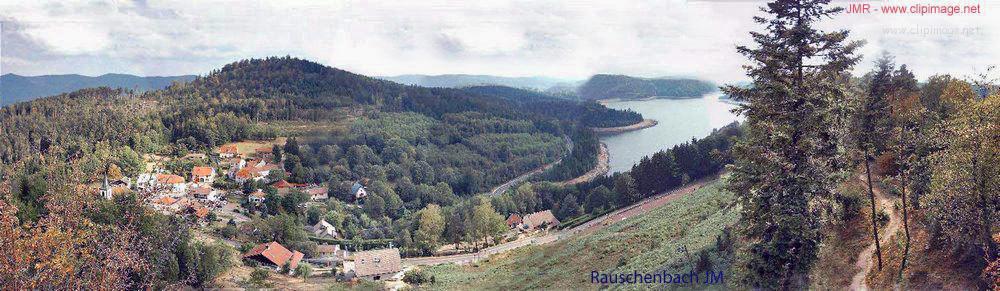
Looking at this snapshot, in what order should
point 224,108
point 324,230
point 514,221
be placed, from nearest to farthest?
point 324,230, point 514,221, point 224,108

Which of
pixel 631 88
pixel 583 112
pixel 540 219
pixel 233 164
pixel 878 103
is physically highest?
pixel 878 103

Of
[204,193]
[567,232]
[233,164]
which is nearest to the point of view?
[567,232]

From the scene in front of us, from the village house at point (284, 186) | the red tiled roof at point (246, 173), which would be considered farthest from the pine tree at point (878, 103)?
the red tiled roof at point (246, 173)

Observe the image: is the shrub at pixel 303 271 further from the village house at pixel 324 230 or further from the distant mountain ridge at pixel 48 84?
the distant mountain ridge at pixel 48 84

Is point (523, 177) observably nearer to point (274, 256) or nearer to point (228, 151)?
point (228, 151)

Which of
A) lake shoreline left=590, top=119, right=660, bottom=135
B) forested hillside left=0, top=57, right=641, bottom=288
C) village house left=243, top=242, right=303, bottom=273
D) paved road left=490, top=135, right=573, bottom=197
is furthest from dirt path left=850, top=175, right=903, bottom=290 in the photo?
lake shoreline left=590, top=119, right=660, bottom=135

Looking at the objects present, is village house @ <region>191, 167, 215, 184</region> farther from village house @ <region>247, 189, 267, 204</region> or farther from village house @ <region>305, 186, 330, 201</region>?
village house @ <region>305, 186, 330, 201</region>

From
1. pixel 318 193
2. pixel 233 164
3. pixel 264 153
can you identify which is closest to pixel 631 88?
pixel 264 153
